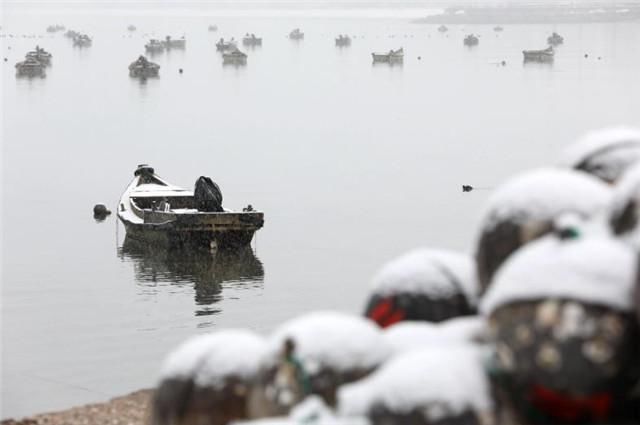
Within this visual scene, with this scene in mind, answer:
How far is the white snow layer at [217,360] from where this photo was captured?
8.23 metres

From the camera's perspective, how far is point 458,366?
7.11 meters

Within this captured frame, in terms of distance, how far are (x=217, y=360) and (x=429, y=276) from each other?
1283mm

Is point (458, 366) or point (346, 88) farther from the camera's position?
point (346, 88)

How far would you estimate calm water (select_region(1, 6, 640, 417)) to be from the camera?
3109 cm

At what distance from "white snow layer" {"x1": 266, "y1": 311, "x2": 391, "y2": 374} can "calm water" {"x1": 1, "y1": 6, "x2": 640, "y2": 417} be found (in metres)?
14.2

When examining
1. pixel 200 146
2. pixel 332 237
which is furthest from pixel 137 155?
pixel 332 237

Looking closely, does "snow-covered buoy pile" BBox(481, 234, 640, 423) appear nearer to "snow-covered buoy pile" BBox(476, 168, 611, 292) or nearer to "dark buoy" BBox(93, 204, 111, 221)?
"snow-covered buoy pile" BBox(476, 168, 611, 292)

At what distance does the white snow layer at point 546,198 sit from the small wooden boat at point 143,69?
122 metres

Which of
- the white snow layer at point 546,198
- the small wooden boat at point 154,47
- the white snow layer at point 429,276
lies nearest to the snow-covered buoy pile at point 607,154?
the white snow layer at point 546,198

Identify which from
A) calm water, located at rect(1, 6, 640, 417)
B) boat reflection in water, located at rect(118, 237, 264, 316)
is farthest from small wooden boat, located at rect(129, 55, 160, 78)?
boat reflection in water, located at rect(118, 237, 264, 316)

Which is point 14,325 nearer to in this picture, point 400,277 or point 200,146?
point 400,277

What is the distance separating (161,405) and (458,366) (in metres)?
2.08

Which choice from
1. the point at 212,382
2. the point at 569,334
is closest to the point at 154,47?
the point at 212,382

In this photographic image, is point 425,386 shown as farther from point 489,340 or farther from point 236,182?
point 236,182
